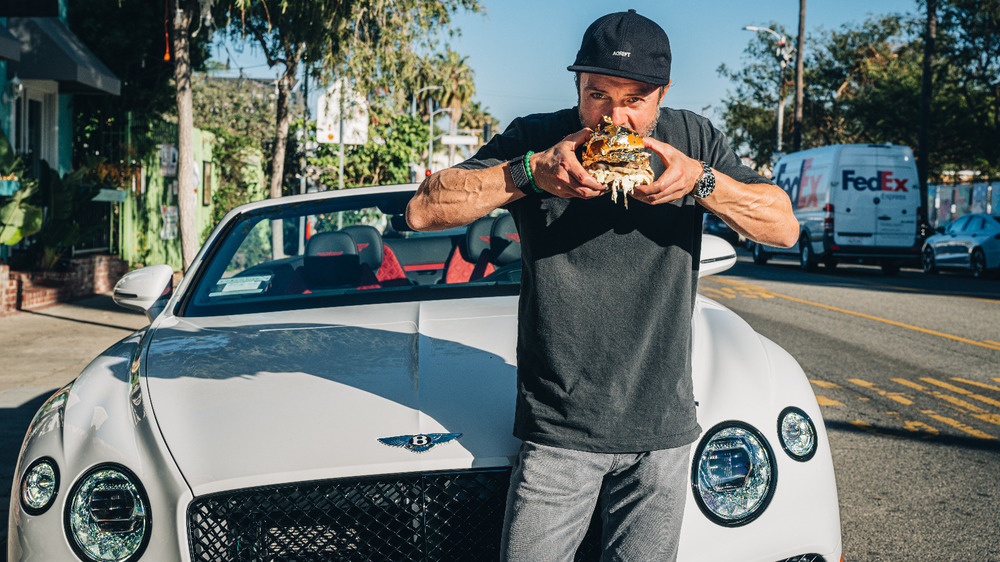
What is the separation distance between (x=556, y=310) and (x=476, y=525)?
0.55 m

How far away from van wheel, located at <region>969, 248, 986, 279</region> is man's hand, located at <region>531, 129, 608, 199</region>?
70.1 feet

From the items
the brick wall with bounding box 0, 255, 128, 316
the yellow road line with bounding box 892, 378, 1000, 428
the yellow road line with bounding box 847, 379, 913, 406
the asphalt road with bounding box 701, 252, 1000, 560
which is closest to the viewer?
the asphalt road with bounding box 701, 252, 1000, 560

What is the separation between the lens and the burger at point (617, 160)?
5.78 ft

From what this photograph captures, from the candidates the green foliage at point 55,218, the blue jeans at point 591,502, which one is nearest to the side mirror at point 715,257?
the blue jeans at point 591,502

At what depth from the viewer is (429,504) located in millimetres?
2166

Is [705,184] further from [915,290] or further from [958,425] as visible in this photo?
[915,290]

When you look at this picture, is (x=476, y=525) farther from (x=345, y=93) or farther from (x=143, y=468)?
(x=345, y=93)

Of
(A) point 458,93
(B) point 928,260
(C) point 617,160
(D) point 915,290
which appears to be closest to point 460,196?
(C) point 617,160

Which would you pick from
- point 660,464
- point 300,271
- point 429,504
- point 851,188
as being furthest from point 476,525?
point 851,188

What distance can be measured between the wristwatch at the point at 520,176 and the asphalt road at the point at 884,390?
2.63m

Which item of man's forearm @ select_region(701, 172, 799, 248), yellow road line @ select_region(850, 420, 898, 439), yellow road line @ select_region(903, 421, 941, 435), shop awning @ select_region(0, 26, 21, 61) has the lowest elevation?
yellow road line @ select_region(903, 421, 941, 435)

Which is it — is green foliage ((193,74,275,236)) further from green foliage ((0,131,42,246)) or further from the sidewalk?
the sidewalk

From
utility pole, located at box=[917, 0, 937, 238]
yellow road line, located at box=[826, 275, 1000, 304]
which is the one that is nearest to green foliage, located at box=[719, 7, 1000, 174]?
utility pole, located at box=[917, 0, 937, 238]

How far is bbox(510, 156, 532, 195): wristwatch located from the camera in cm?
194
